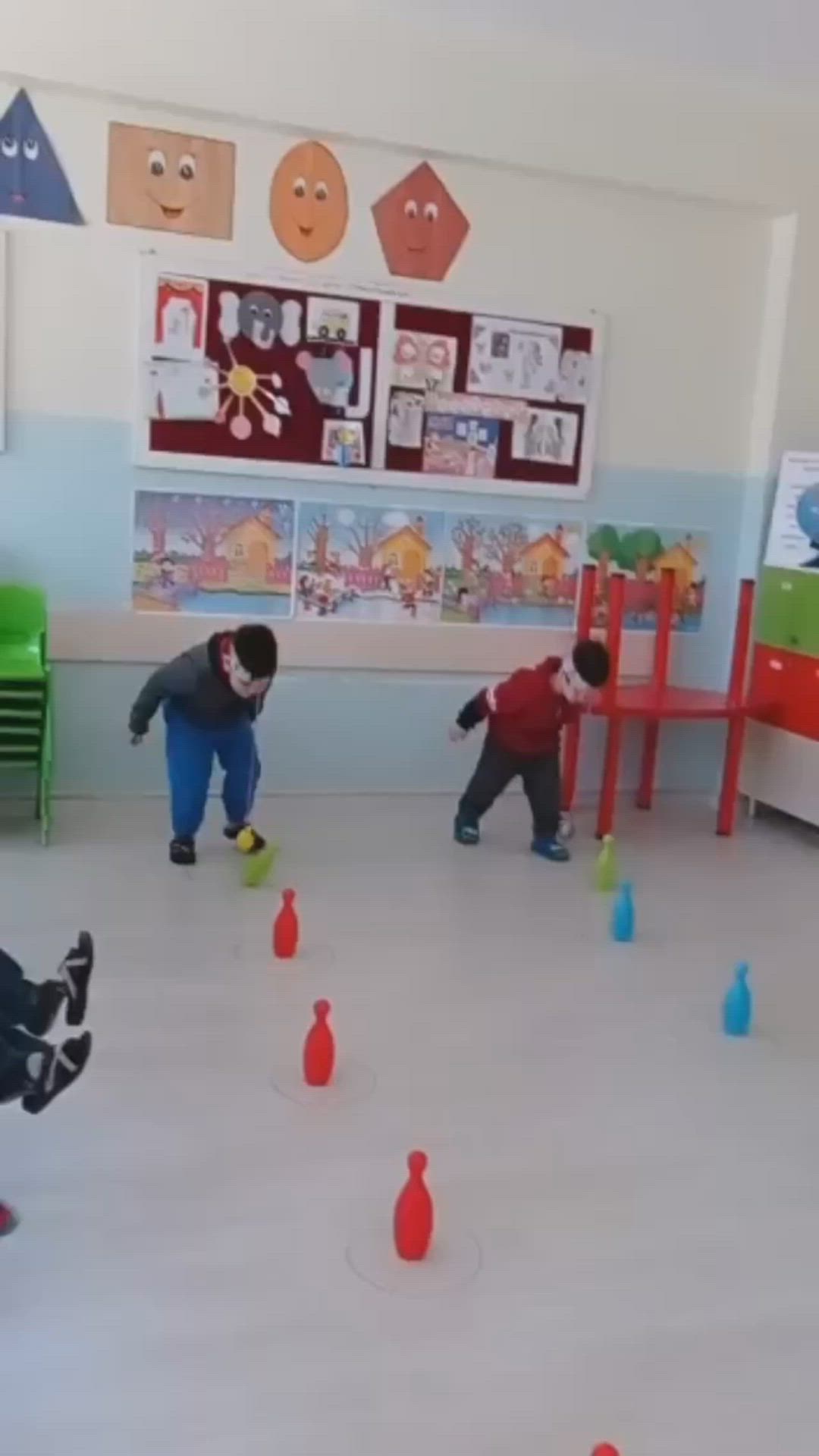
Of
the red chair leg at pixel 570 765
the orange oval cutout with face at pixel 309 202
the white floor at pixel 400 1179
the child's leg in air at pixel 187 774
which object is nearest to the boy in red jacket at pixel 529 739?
the red chair leg at pixel 570 765

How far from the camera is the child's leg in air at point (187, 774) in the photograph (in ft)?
11.9

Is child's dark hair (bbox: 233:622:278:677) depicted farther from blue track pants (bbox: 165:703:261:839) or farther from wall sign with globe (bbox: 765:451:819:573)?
wall sign with globe (bbox: 765:451:819:573)

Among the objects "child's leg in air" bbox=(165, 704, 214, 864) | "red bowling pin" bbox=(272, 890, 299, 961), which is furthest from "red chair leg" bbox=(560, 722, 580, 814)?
"red bowling pin" bbox=(272, 890, 299, 961)

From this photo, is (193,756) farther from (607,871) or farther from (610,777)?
(610,777)

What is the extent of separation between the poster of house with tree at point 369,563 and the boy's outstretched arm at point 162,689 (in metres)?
0.81

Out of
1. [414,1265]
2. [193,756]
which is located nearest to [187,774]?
[193,756]

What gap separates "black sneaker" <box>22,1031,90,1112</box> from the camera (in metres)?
1.86

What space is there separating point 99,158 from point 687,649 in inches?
103

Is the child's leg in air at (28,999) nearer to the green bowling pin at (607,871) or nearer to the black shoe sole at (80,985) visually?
the black shoe sole at (80,985)

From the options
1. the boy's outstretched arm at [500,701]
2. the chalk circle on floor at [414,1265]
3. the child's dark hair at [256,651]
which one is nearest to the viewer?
the chalk circle on floor at [414,1265]

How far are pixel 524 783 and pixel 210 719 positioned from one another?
1040mm

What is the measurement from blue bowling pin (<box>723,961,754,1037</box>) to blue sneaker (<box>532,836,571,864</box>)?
1205mm

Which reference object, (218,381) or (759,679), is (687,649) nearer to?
(759,679)

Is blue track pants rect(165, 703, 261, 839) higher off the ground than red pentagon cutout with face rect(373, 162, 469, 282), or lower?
lower
